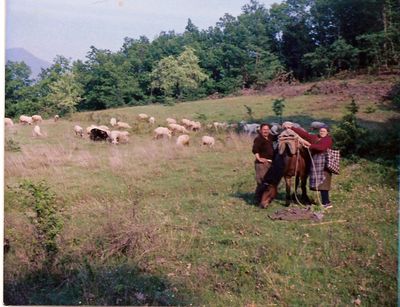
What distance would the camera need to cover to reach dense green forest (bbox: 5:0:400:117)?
4.05 meters

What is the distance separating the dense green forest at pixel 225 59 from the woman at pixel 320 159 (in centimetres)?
54

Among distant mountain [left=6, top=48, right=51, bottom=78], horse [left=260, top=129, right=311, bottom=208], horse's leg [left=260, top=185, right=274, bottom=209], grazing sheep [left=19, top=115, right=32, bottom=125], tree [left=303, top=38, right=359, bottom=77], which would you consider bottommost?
horse's leg [left=260, top=185, right=274, bottom=209]

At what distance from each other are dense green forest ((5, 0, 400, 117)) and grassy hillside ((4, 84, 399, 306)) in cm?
19

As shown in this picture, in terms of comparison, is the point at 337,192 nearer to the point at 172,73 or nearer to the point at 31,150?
the point at 172,73

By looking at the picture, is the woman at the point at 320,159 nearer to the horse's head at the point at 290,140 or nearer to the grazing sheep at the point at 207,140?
the horse's head at the point at 290,140

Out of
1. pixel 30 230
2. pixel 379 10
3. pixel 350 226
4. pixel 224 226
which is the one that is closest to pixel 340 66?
pixel 379 10

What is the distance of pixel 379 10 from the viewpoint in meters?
3.96

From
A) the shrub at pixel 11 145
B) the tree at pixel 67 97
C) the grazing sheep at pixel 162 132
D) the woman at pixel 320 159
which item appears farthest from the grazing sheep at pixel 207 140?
the shrub at pixel 11 145

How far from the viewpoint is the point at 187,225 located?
4.07 metres

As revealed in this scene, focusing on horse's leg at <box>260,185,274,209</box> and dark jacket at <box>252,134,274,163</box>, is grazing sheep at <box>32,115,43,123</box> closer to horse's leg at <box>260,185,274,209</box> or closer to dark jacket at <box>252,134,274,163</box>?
dark jacket at <box>252,134,274,163</box>

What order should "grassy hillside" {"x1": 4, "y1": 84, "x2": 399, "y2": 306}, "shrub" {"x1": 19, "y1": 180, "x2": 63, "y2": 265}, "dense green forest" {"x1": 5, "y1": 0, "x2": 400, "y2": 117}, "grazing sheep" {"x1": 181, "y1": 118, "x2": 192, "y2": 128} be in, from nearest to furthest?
"grassy hillside" {"x1": 4, "y1": 84, "x2": 399, "y2": 306} < "shrub" {"x1": 19, "y1": 180, "x2": 63, "y2": 265} < "dense green forest" {"x1": 5, "y1": 0, "x2": 400, "y2": 117} < "grazing sheep" {"x1": 181, "y1": 118, "x2": 192, "y2": 128}

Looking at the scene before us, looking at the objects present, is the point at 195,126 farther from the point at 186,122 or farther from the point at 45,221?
the point at 45,221

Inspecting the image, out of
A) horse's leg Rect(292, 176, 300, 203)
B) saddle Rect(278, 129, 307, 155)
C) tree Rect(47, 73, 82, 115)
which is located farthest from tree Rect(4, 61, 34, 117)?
horse's leg Rect(292, 176, 300, 203)

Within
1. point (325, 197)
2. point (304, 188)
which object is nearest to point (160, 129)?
point (304, 188)
